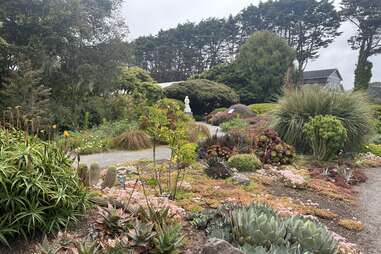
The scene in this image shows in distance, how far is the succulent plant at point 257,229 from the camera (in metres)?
3.05

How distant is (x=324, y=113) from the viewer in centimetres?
937

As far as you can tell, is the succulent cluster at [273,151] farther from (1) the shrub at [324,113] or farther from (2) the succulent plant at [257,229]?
(2) the succulent plant at [257,229]

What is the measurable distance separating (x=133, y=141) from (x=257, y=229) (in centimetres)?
724

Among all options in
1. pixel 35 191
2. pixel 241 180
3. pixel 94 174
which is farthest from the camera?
pixel 241 180

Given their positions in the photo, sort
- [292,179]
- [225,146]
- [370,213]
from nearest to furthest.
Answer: [370,213]
[292,179]
[225,146]

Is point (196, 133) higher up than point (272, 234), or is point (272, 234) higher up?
point (272, 234)

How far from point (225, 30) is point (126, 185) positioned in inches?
1575

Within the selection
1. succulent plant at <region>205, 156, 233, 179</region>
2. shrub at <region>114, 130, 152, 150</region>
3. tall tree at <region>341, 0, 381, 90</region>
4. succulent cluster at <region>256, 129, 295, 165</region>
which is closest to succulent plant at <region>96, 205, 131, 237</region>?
succulent plant at <region>205, 156, 233, 179</region>

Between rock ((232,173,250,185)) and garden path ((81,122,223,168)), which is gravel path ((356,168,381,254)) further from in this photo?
garden path ((81,122,223,168))

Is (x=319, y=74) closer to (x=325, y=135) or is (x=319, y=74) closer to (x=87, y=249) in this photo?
(x=325, y=135)

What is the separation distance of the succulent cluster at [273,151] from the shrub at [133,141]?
3.39 metres

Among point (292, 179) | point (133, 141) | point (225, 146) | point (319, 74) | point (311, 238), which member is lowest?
point (292, 179)

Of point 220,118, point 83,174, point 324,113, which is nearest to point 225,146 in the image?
point 324,113

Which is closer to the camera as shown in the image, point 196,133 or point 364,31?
point 196,133
